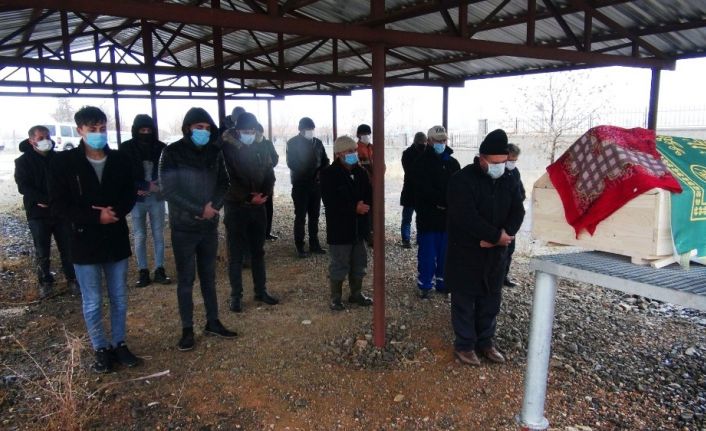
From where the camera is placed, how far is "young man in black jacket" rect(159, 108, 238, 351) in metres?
3.73

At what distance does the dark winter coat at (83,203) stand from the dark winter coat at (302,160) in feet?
11.8

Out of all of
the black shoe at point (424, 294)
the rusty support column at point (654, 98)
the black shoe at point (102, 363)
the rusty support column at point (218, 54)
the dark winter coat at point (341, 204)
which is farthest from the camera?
the rusty support column at point (218, 54)

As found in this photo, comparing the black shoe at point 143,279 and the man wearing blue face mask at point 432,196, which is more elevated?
the man wearing blue face mask at point 432,196

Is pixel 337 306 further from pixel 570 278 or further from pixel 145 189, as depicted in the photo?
pixel 570 278

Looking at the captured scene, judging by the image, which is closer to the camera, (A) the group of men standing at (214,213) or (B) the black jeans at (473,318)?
(A) the group of men standing at (214,213)

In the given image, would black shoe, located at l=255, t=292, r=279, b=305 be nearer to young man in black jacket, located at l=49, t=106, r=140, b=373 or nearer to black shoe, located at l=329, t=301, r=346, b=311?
black shoe, located at l=329, t=301, r=346, b=311

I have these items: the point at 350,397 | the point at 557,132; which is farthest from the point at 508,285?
the point at 557,132

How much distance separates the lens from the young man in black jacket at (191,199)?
12.2 feet

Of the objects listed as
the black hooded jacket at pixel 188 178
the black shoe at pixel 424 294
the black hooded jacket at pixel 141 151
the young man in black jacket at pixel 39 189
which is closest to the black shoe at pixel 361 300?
the black shoe at pixel 424 294

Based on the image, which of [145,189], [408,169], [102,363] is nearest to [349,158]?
[408,169]

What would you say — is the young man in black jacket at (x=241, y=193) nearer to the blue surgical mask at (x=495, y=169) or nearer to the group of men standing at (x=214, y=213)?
the group of men standing at (x=214, y=213)

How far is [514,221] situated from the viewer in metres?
3.58

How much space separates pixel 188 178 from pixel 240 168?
866mm

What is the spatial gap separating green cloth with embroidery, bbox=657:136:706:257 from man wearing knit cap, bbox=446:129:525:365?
132cm
